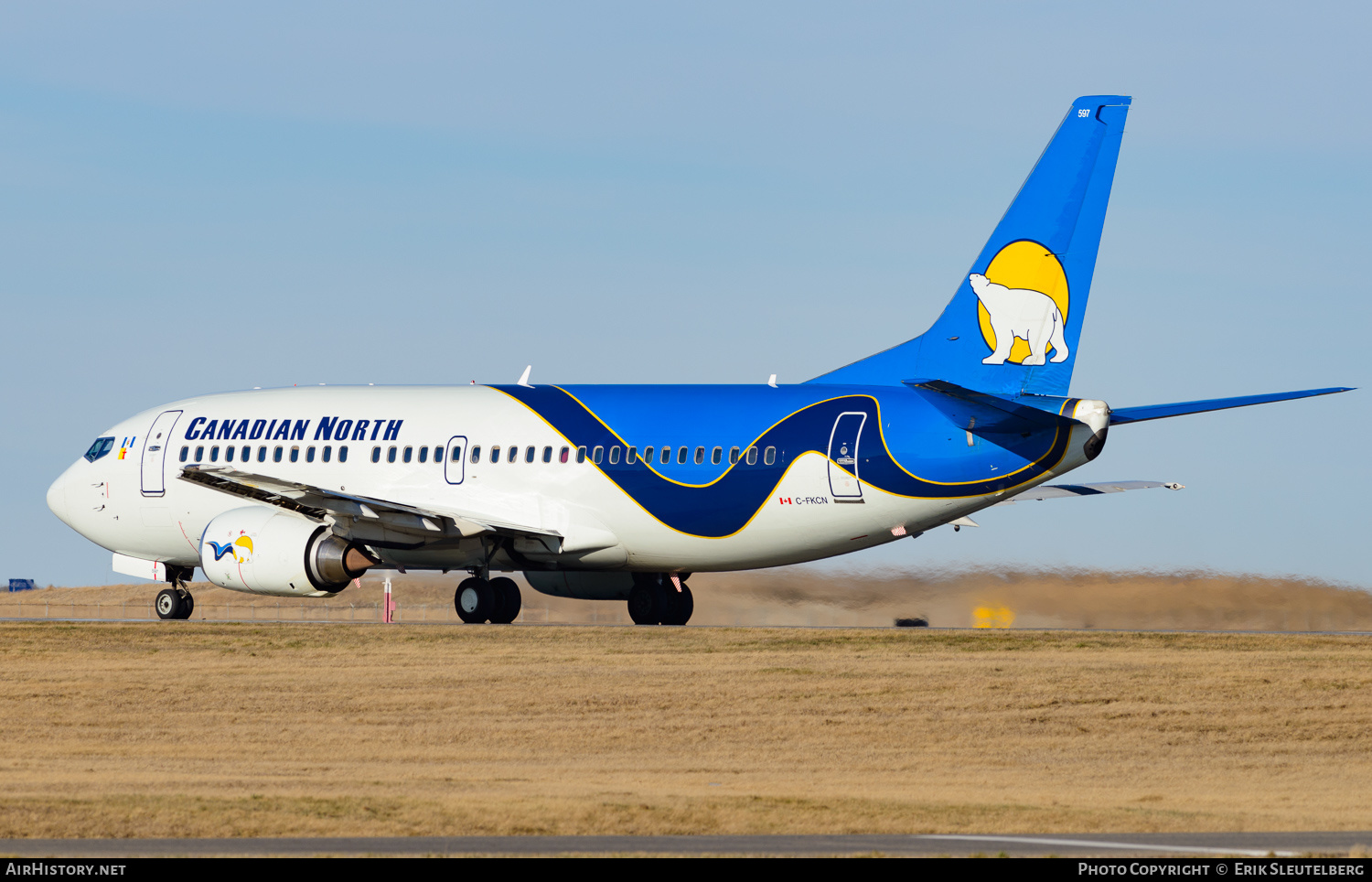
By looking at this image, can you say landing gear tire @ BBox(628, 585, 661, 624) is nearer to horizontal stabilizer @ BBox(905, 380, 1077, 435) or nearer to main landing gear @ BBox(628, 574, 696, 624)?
main landing gear @ BBox(628, 574, 696, 624)

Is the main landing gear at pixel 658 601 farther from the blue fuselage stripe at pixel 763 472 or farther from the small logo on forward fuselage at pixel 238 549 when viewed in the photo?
the small logo on forward fuselage at pixel 238 549

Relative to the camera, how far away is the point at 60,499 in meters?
44.8

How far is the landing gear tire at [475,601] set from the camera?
39250 mm

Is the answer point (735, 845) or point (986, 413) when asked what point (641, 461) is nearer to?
point (986, 413)

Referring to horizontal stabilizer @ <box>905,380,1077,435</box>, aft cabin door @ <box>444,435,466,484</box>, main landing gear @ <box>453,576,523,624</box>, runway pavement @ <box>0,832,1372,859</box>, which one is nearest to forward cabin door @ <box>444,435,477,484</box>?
aft cabin door @ <box>444,435,466,484</box>

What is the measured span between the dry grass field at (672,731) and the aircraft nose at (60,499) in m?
7.51

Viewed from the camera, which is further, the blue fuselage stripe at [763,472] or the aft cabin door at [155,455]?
the aft cabin door at [155,455]

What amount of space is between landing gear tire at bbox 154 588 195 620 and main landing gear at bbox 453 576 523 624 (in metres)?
8.17

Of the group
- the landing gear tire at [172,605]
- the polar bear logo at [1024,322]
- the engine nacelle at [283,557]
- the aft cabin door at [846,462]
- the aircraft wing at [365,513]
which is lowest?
the landing gear tire at [172,605]

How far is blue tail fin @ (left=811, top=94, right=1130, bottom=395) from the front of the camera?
34000 millimetres

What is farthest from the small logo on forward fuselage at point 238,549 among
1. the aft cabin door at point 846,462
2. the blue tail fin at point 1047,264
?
the blue tail fin at point 1047,264

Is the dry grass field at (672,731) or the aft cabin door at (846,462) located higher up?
the aft cabin door at (846,462)

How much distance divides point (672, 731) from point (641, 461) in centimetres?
1120

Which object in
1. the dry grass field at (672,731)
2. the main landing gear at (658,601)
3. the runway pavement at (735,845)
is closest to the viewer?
the runway pavement at (735,845)
